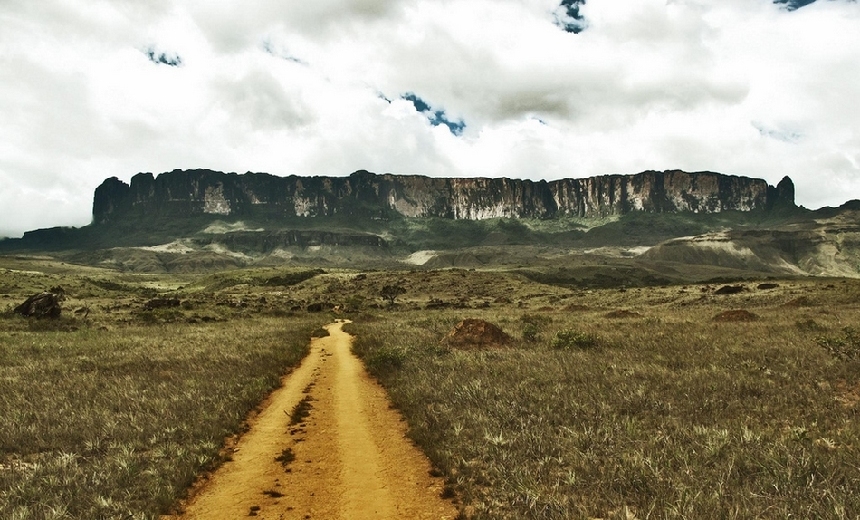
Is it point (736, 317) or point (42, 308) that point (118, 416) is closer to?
point (736, 317)

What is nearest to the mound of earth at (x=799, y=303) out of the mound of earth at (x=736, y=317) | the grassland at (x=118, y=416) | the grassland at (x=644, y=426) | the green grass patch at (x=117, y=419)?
the mound of earth at (x=736, y=317)

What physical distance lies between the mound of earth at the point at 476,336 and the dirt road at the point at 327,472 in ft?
28.2

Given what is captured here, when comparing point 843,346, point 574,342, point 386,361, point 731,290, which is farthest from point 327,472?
point 731,290

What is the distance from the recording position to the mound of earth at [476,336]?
71.7 ft

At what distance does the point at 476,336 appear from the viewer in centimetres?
2233

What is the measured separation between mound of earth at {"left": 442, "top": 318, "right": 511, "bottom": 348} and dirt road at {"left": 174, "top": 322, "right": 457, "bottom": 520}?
8.60 metres

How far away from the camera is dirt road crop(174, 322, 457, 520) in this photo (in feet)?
23.3

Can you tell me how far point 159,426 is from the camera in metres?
10.4

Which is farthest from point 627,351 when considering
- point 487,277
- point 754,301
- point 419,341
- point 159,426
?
point 487,277

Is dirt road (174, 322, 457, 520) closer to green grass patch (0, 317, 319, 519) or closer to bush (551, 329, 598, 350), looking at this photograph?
green grass patch (0, 317, 319, 519)

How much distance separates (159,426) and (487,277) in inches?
5129

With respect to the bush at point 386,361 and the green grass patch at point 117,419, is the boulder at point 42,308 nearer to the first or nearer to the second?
the green grass patch at point 117,419

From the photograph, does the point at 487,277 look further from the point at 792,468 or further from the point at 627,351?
the point at 792,468

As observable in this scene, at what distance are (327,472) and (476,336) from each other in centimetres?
1447
